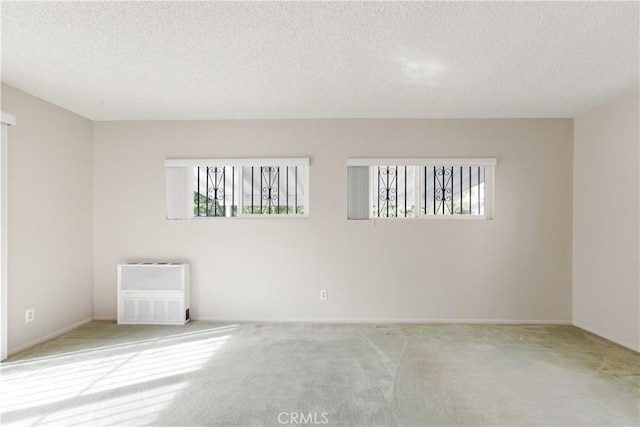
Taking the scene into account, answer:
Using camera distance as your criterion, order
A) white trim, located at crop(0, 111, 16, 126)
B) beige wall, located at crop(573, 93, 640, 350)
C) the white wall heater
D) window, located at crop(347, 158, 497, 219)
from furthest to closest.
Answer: window, located at crop(347, 158, 497, 219)
the white wall heater
beige wall, located at crop(573, 93, 640, 350)
white trim, located at crop(0, 111, 16, 126)

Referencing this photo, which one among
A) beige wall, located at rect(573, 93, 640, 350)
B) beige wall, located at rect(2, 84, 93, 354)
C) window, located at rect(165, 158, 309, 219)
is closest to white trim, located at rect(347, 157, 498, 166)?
window, located at rect(165, 158, 309, 219)

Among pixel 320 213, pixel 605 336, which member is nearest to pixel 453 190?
pixel 320 213

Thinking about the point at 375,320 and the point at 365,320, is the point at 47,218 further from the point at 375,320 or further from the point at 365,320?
the point at 375,320

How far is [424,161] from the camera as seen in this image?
12.9 ft

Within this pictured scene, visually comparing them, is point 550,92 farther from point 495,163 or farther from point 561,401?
point 561,401

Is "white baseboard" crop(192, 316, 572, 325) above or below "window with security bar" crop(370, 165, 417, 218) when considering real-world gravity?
below

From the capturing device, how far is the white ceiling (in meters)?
1.93

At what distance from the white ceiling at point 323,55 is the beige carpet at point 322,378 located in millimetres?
2418

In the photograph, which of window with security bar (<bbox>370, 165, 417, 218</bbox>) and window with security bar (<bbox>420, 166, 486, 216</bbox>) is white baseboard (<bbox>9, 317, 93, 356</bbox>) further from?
window with security bar (<bbox>420, 166, 486, 216</bbox>)

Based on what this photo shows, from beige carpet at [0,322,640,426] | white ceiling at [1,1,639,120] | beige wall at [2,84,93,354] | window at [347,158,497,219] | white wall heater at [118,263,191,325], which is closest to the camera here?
white ceiling at [1,1,639,120]

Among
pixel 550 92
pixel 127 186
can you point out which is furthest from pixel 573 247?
pixel 127 186

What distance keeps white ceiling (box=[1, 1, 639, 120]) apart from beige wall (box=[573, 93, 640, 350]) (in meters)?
0.31

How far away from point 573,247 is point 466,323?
60.5 inches

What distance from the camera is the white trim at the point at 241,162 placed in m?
3.93
